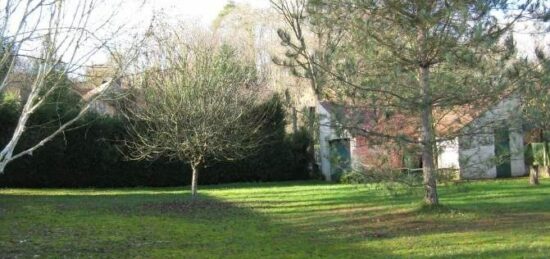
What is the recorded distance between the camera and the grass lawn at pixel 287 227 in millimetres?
9195

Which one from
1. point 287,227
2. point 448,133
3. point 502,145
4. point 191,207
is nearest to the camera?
point 287,227

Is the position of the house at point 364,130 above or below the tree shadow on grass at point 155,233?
above

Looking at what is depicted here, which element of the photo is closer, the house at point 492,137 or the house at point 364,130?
the house at point 492,137

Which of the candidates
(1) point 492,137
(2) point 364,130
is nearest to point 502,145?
(1) point 492,137

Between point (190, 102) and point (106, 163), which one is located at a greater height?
point (190, 102)

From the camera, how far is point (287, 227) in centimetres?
1237

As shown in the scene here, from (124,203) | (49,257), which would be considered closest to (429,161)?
(49,257)

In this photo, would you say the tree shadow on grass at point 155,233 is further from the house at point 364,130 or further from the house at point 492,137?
the house at point 492,137

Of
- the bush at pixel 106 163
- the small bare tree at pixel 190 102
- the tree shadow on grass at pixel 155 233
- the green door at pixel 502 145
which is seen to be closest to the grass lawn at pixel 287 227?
the tree shadow on grass at pixel 155 233

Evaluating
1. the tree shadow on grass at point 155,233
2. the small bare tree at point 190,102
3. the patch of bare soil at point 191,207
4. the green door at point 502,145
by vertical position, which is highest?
the small bare tree at point 190,102

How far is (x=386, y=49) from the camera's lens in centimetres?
1248

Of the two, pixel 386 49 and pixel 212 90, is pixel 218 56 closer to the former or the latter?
pixel 212 90

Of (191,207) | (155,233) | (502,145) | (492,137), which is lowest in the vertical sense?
(155,233)

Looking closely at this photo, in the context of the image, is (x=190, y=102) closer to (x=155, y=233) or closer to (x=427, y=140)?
(x=155, y=233)
